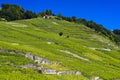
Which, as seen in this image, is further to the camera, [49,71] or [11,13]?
[11,13]

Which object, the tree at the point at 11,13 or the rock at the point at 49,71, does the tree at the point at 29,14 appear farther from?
the rock at the point at 49,71

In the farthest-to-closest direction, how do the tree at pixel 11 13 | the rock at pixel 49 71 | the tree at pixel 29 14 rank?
the tree at pixel 29 14 → the tree at pixel 11 13 → the rock at pixel 49 71

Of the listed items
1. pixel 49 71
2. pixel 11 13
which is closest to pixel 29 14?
pixel 11 13

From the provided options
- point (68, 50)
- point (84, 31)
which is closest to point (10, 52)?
point (68, 50)

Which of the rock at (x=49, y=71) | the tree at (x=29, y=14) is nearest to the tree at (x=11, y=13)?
the tree at (x=29, y=14)

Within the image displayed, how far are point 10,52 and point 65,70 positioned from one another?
9.58 metres

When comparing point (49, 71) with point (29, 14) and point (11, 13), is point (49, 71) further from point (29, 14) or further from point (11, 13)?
point (29, 14)

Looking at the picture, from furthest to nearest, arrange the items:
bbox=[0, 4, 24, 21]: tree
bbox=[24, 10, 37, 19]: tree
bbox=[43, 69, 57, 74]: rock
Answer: bbox=[24, 10, 37, 19]: tree < bbox=[0, 4, 24, 21]: tree < bbox=[43, 69, 57, 74]: rock

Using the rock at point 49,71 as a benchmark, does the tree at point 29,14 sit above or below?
above

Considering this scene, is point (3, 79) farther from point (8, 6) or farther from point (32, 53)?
point (8, 6)

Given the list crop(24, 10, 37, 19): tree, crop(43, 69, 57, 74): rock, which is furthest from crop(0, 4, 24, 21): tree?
crop(43, 69, 57, 74): rock

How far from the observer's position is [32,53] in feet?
201

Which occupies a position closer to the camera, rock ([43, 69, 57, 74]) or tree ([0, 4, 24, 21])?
rock ([43, 69, 57, 74])

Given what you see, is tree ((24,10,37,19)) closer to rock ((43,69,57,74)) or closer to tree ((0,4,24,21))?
tree ((0,4,24,21))
